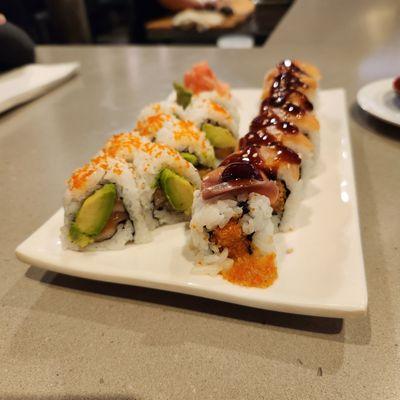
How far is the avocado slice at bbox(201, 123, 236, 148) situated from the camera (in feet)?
5.36

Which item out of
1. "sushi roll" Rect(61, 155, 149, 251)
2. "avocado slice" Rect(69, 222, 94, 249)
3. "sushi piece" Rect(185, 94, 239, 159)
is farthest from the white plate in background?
"avocado slice" Rect(69, 222, 94, 249)

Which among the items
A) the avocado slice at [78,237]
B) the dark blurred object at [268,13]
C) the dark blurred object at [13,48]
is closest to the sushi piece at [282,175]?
the avocado slice at [78,237]

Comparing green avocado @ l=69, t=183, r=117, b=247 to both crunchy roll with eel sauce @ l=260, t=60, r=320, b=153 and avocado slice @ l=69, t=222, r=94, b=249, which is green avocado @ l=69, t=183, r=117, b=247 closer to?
avocado slice @ l=69, t=222, r=94, b=249

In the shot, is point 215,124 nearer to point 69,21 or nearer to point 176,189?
point 176,189

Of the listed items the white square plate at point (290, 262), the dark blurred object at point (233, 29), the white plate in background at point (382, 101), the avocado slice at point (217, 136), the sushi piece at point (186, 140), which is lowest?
the dark blurred object at point (233, 29)

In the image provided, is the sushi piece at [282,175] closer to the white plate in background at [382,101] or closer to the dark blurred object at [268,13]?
the white plate in background at [382,101]

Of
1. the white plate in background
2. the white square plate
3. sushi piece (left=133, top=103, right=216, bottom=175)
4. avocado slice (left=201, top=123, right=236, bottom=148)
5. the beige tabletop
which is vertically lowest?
the beige tabletop

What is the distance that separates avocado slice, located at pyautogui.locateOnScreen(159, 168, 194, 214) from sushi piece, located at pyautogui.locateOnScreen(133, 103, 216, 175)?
0.57 feet

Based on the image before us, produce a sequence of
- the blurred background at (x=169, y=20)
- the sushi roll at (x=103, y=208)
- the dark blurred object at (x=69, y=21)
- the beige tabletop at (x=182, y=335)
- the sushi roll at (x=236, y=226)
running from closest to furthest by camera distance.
Answer: the beige tabletop at (x=182, y=335)
the sushi roll at (x=236, y=226)
the sushi roll at (x=103, y=208)
the blurred background at (x=169, y=20)
the dark blurred object at (x=69, y=21)

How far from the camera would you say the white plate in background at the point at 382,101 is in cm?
185

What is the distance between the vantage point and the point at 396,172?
1651mm

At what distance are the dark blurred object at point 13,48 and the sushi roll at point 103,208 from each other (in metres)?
2.00

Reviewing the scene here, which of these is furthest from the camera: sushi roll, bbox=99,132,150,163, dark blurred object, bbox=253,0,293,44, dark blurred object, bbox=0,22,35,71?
dark blurred object, bbox=253,0,293,44

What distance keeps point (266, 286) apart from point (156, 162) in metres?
0.52
